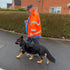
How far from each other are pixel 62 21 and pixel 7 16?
480cm

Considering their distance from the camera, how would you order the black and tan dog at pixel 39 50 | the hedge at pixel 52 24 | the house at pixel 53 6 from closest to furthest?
the black and tan dog at pixel 39 50, the hedge at pixel 52 24, the house at pixel 53 6

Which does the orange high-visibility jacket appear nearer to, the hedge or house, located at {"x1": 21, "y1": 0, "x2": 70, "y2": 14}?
the hedge

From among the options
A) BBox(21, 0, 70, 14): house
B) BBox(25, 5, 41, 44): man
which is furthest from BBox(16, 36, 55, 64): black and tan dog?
BBox(21, 0, 70, 14): house

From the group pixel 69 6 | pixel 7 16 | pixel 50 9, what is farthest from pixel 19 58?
pixel 50 9

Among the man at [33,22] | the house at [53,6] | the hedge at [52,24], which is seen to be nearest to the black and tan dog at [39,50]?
the man at [33,22]

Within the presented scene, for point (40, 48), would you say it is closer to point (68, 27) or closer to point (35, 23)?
point (35, 23)

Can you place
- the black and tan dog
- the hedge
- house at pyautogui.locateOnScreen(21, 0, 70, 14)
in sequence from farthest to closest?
house at pyautogui.locateOnScreen(21, 0, 70, 14)
the hedge
the black and tan dog

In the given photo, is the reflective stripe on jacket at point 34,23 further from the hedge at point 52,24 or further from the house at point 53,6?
the house at point 53,6

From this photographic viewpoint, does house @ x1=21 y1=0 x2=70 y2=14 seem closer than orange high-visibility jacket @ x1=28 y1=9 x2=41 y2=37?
No

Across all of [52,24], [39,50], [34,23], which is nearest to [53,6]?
[52,24]

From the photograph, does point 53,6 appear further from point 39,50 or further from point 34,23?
point 39,50

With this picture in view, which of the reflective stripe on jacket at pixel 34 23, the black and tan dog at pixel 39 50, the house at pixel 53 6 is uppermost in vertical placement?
the house at pixel 53 6

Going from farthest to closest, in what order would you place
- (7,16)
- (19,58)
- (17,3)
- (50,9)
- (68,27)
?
1. (17,3)
2. (50,9)
3. (7,16)
4. (68,27)
5. (19,58)

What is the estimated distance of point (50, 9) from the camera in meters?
16.9
